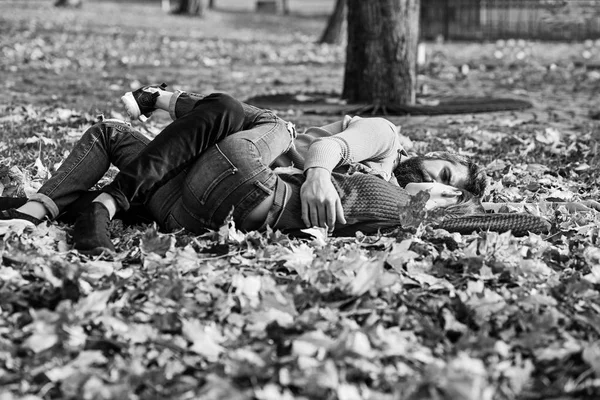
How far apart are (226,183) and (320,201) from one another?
37cm

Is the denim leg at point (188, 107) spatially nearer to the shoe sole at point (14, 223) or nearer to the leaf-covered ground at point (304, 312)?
the leaf-covered ground at point (304, 312)

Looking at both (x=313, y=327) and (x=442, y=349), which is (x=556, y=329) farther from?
(x=313, y=327)

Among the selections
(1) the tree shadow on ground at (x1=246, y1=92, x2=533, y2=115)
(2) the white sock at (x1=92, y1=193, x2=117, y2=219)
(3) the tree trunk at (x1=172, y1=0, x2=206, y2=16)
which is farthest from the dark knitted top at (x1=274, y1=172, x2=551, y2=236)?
(3) the tree trunk at (x1=172, y1=0, x2=206, y2=16)

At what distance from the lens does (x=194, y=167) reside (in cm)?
353

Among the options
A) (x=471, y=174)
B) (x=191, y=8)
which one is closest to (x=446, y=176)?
(x=471, y=174)

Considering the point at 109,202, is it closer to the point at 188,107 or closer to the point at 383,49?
the point at 188,107

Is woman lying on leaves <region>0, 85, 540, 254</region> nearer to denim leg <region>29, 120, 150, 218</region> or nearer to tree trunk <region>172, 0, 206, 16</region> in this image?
denim leg <region>29, 120, 150, 218</region>

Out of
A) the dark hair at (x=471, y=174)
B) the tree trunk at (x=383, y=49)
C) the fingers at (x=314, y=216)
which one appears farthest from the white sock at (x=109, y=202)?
the tree trunk at (x=383, y=49)

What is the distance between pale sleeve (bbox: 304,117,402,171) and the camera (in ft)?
11.8

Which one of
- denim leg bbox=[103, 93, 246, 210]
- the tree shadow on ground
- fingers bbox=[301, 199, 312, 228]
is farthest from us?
the tree shadow on ground

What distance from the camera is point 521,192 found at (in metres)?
4.84

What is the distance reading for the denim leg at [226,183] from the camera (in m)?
3.47

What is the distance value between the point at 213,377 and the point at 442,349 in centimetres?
70

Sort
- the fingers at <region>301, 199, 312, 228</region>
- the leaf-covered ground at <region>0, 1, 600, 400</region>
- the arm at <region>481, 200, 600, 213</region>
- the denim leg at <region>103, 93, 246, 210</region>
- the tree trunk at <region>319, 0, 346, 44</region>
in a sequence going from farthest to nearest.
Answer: the tree trunk at <region>319, 0, 346, 44</region>, the arm at <region>481, 200, 600, 213</region>, the fingers at <region>301, 199, 312, 228</region>, the denim leg at <region>103, 93, 246, 210</region>, the leaf-covered ground at <region>0, 1, 600, 400</region>
